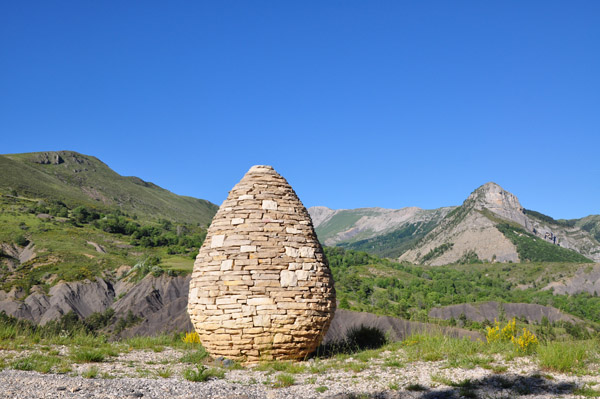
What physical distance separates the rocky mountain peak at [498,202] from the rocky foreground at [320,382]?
170 m

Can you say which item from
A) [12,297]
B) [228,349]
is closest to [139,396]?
[228,349]

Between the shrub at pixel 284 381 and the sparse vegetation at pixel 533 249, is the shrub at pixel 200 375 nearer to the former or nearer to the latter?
the shrub at pixel 284 381

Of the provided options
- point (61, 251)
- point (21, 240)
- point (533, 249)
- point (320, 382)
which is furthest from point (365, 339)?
point (533, 249)

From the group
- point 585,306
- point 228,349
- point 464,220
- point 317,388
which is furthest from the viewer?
point 464,220

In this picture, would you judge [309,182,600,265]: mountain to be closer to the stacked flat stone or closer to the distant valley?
the distant valley

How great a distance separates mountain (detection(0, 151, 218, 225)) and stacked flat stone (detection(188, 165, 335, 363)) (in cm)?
9823

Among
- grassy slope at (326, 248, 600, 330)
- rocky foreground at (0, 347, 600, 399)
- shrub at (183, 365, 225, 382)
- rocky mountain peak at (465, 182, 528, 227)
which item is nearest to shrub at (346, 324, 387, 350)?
rocky foreground at (0, 347, 600, 399)

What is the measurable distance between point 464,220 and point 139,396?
167112mm

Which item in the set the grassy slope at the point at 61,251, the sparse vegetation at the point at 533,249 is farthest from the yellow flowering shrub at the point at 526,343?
the sparse vegetation at the point at 533,249

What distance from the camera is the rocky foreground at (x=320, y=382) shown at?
21.9 ft

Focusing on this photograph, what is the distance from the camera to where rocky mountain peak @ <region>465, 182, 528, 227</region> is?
167 m

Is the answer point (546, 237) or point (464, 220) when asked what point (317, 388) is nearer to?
point (464, 220)

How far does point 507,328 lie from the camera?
13.0 metres

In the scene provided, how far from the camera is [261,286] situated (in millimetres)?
9594
